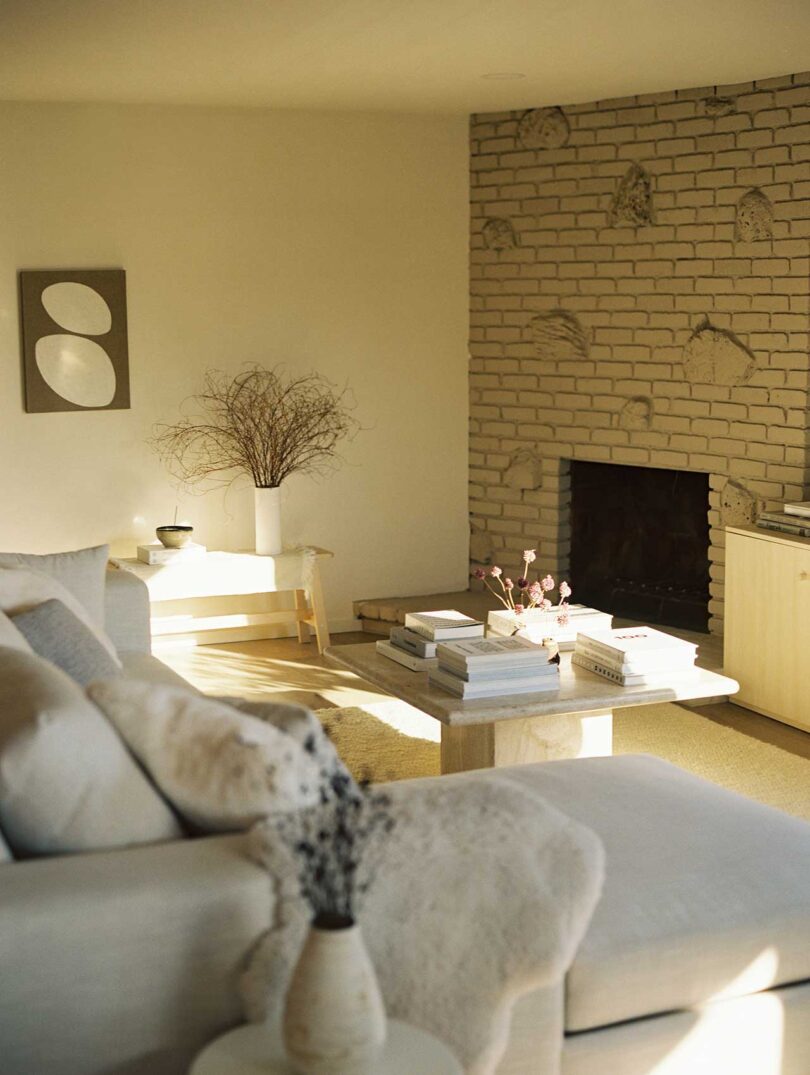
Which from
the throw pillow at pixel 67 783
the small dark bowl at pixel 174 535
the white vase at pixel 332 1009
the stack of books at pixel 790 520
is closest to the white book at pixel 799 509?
the stack of books at pixel 790 520

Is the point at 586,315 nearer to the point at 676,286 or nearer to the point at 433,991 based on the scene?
the point at 676,286

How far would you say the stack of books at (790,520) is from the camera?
196 inches

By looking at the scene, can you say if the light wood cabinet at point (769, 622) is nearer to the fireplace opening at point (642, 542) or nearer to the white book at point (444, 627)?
the fireplace opening at point (642, 542)

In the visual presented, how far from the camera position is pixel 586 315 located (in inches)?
246

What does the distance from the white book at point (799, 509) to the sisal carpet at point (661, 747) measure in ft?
2.56

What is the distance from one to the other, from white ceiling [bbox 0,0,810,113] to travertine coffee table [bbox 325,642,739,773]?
73.5 inches

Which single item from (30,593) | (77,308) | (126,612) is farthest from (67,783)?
(77,308)

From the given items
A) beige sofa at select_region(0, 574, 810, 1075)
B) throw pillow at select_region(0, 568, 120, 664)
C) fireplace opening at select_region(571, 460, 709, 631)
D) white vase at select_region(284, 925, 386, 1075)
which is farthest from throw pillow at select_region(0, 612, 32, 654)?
fireplace opening at select_region(571, 460, 709, 631)

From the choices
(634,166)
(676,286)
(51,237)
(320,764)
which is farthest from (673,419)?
(320,764)

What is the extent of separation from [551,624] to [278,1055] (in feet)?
8.10

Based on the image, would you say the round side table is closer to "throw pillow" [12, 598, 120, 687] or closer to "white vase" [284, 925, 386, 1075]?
"white vase" [284, 925, 386, 1075]

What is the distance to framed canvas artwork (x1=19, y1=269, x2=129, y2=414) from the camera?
582 centimetres

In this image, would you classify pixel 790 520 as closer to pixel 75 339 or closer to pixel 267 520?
pixel 267 520

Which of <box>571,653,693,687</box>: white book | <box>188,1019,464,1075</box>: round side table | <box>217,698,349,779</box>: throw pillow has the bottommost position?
<box>188,1019,464,1075</box>: round side table
